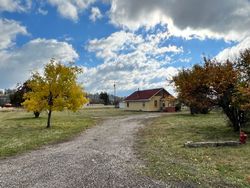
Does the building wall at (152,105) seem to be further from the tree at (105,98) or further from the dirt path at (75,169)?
the tree at (105,98)

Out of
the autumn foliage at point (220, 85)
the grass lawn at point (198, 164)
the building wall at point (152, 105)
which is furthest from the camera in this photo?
the building wall at point (152, 105)

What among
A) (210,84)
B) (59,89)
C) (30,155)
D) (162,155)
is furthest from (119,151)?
(59,89)

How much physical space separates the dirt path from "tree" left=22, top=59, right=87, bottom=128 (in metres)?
13.1

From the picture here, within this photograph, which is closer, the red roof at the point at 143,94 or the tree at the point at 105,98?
the red roof at the point at 143,94

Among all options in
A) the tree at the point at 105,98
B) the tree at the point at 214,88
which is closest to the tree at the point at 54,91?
the tree at the point at 214,88

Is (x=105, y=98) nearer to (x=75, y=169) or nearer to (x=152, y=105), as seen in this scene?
(x=152, y=105)

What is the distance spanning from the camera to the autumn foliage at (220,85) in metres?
22.5

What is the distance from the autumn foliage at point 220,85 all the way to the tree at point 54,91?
997 cm

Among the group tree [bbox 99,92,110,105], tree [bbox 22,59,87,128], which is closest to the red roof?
tree [bbox 22,59,87,128]

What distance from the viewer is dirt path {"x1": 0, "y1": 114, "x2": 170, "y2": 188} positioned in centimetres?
930

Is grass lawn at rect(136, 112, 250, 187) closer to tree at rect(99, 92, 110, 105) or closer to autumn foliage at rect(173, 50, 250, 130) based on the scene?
autumn foliage at rect(173, 50, 250, 130)

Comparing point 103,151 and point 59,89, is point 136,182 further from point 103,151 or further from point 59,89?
point 59,89

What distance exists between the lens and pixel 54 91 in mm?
28688

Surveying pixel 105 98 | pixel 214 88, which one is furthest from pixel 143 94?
pixel 105 98
